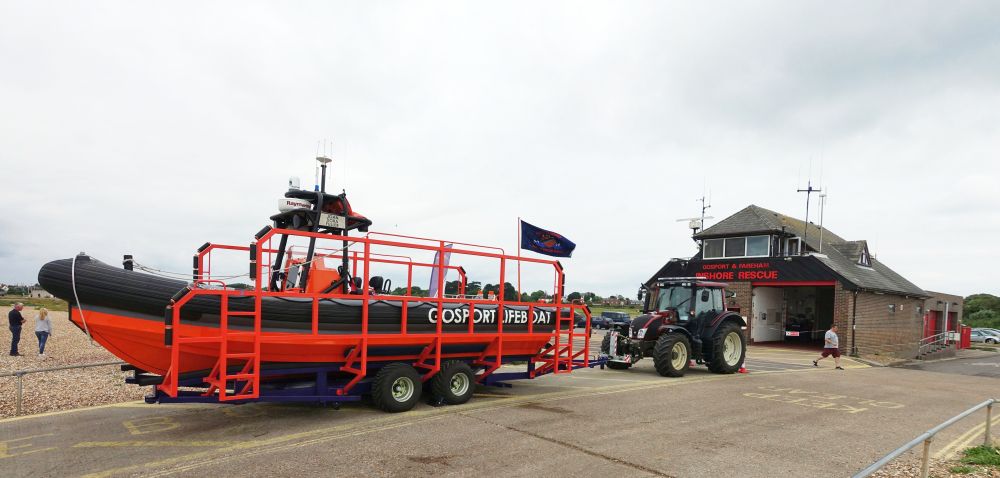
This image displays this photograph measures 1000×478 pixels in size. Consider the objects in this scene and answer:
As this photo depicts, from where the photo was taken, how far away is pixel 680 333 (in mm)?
13641

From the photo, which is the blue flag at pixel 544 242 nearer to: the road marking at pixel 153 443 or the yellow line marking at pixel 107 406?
the road marking at pixel 153 443

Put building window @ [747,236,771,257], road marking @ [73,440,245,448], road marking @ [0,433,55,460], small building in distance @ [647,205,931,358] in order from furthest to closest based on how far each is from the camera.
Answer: building window @ [747,236,771,257] → small building in distance @ [647,205,931,358] → road marking @ [73,440,245,448] → road marking @ [0,433,55,460]

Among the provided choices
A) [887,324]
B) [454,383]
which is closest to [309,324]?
[454,383]

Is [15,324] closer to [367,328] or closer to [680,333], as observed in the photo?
[367,328]

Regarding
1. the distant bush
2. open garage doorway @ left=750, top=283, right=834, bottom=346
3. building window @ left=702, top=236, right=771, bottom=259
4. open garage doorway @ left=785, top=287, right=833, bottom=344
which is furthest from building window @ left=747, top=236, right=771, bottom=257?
the distant bush

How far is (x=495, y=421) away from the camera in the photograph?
7.91m

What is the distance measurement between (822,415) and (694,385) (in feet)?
9.86

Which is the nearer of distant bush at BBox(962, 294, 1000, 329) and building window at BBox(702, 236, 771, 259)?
building window at BBox(702, 236, 771, 259)

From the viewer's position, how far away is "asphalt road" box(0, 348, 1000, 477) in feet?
19.4

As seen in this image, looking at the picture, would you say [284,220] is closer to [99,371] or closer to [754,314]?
[99,371]

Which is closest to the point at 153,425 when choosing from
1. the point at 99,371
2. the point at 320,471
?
the point at 320,471

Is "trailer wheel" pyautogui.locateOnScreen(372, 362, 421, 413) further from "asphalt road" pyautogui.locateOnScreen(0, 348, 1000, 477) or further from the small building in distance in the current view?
the small building in distance

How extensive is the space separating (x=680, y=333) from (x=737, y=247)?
16.4m

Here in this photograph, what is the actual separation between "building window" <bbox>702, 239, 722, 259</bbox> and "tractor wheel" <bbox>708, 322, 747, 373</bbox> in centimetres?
1531
